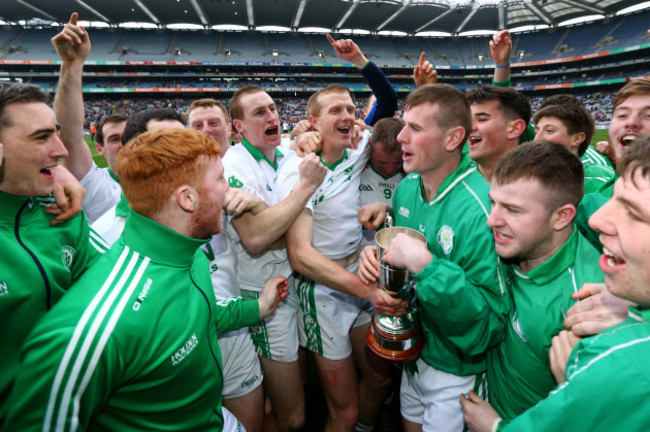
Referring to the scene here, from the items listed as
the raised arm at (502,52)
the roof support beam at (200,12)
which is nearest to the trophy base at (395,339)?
the raised arm at (502,52)

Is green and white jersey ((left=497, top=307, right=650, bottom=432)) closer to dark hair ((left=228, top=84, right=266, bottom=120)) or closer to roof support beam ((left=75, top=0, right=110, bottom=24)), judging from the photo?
dark hair ((left=228, top=84, right=266, bottom=120))

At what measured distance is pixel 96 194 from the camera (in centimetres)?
329

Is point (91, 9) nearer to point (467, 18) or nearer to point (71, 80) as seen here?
point (467, 18)

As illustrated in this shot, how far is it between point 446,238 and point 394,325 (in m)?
0.68

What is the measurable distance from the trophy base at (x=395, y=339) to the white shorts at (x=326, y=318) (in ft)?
2.88

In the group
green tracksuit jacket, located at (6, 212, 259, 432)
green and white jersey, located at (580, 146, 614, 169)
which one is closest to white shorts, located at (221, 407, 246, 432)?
green tracksuit jacket, located at (6, 212, 259, 432)

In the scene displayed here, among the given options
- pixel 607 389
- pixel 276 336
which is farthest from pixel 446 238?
pixel 276 336

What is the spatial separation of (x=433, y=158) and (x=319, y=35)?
177 ft

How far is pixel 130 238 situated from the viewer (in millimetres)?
1541

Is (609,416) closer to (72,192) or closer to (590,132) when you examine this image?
(72,192)

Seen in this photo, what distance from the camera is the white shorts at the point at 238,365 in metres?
2.48

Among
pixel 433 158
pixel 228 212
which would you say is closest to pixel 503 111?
pixel 433 158

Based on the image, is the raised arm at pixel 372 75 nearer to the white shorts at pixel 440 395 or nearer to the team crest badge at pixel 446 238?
the team crest badge at pixel 446 238

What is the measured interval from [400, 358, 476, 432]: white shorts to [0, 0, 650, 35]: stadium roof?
4194cm
